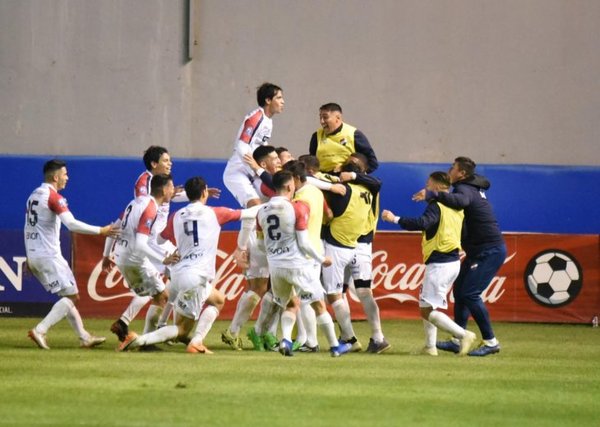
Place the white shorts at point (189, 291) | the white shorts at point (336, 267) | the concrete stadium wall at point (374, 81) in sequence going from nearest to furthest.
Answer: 1. the white shorts at point (189, 291)
2. the white shorts at point (336, 267)
3. the concrete stadium wall at point (374, 81)

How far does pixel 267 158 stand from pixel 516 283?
227 inches

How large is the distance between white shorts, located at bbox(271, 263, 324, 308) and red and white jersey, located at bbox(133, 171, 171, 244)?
1840mm

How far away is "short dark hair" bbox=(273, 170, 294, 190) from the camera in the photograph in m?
12.9

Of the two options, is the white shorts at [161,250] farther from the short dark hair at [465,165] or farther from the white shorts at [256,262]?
the short dark hair at [465,165]

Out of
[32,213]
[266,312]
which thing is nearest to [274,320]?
[266,312]

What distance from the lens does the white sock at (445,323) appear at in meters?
13.5

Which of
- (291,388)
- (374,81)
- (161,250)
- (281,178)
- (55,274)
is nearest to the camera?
(291,388)

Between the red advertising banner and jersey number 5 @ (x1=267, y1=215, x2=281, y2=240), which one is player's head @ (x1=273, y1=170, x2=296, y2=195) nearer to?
jersey number 5 @ (x1=267, y1=215, x2=281, y2=240)

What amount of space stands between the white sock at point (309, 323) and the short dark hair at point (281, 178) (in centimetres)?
150

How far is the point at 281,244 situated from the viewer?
42.8 feet

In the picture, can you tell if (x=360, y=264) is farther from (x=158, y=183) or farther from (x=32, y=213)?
(x=32, y=213)

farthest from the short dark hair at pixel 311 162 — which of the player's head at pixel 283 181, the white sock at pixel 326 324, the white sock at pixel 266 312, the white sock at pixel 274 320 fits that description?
the white sock at pixel 326 324

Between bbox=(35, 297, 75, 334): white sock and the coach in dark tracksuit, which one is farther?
the coach in dark tracksuit

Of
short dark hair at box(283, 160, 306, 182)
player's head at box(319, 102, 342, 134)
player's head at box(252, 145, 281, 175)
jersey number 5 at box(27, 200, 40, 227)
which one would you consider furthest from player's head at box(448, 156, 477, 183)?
jersey number 5 at box(27, 200, 40, 227)
